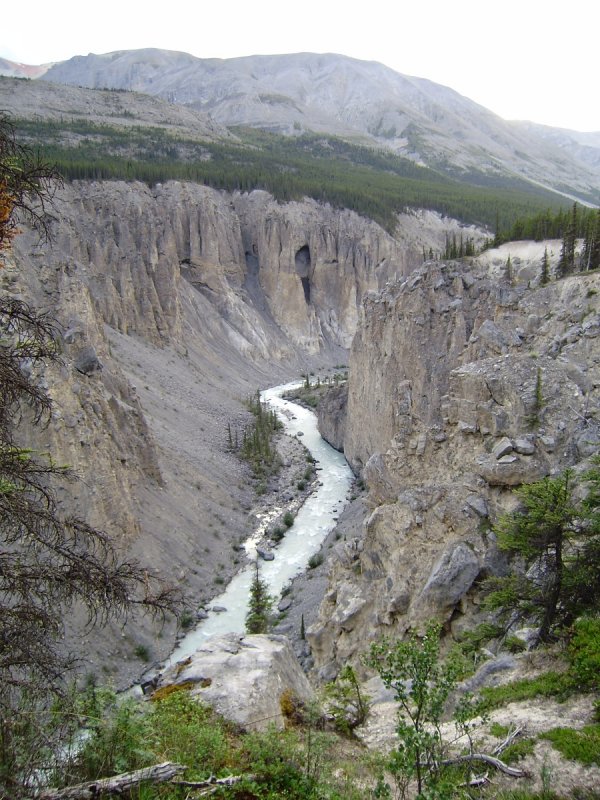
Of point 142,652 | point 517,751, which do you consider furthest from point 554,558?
point 142,652

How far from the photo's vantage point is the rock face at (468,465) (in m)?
12.9

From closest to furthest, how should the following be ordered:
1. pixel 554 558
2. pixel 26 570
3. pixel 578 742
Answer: pixel 26 570 < pixel 578 742 < pixel 554 558

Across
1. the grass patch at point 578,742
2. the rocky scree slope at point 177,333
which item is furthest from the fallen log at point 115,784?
the grass patch at point 578,742

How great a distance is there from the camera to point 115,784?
4465mm

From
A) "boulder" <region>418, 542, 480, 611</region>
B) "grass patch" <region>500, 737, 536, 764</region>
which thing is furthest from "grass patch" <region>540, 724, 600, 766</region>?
"boulder" <region>418, 542, 480, 611</region>

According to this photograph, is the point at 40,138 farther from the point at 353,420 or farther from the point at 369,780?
the point at 369,780

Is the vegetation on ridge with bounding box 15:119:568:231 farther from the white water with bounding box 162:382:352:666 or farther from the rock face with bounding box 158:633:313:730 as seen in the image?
the rock face with bounding box 158:633:313:730

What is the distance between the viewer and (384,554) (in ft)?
49.0

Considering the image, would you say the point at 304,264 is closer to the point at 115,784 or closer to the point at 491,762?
the point at 491,762

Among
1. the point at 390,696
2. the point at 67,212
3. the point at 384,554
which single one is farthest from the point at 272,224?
the point at 390,696

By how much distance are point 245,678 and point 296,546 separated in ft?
71.4

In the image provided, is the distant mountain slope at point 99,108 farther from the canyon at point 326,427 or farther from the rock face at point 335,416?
the rock face at point 335,416

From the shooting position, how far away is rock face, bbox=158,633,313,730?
283 inches

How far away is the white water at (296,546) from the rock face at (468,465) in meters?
4.96
